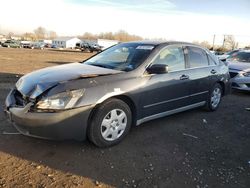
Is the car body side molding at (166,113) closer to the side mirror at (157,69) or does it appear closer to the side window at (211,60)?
the side mirror at (157,69)

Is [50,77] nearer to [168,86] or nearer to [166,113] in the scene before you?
[168,86]

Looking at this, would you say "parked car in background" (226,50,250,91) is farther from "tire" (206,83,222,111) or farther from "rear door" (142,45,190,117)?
"rear door" (142,45,190,117)

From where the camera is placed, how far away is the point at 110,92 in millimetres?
3930

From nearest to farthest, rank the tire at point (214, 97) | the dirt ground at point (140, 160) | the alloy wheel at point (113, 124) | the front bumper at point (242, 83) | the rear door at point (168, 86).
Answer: the dirt ground at point (140, 160) < the alloy wheel at point (113, 124) < the rear door at point (168, 86) < the tire at point (214, 97) < the front bumper at point (242, 83)

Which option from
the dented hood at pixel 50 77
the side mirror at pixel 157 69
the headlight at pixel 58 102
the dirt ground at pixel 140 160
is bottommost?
the dirt ground at pixel 140 160

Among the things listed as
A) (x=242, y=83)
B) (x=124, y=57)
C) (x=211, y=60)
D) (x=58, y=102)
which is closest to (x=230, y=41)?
(x=242, y=83)

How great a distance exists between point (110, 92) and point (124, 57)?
3.79 ft

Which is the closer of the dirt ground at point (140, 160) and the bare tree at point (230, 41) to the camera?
the dirt ground at point (140, 160)

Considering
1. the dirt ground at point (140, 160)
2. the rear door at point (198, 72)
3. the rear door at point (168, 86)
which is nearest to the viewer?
the dirt ground at point (140, 160)

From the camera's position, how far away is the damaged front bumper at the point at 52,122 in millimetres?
3512

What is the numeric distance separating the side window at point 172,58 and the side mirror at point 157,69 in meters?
0.23

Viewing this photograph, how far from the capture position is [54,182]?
3.11m

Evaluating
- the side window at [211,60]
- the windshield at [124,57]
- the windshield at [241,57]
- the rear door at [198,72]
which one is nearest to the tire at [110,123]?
the windshield at [124,57]

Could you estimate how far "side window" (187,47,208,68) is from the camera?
217 inches
